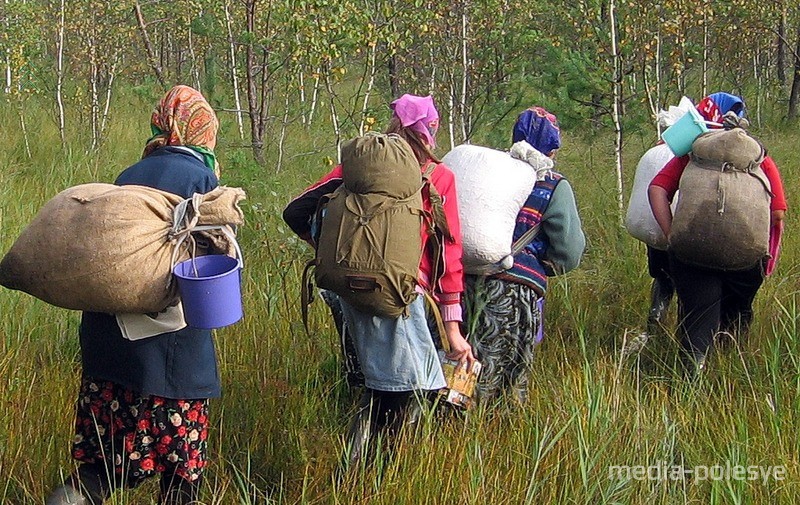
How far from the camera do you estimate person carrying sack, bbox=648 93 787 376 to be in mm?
3402

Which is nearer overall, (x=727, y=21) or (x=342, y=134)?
(x=342, y=134)

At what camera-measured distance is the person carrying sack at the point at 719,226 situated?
340cm

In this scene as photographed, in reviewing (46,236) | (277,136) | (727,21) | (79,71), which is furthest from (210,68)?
(46,236)

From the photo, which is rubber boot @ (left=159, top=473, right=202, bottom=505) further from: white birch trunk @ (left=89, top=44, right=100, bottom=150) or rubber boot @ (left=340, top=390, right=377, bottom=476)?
white birch trunk @ (left=89, top=44, right=100, bottom=150)

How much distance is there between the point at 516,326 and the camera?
335cm

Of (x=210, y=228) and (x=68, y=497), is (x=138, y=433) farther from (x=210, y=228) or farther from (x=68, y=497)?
(x=210, y=228)

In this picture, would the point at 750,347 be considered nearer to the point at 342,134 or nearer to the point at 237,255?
the point at 237,255

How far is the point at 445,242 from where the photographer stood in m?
2.82

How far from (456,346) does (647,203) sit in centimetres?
161

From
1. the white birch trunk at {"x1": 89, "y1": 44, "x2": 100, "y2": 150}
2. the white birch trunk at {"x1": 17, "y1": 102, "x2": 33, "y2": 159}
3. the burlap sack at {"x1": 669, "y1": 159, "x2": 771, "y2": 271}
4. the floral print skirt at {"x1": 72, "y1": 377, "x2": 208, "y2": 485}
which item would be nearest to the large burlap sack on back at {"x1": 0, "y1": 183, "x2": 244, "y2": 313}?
the floral print skirt at {"x1": 72, "y1": 377, "x2": 208, "y2": 485}

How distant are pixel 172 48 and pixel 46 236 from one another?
550 inches

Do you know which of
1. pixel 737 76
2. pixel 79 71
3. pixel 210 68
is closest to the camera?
pixel 210 68

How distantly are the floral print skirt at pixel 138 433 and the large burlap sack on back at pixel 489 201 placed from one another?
1111 millimetres

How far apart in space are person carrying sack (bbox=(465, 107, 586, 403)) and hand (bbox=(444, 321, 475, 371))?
25cm
